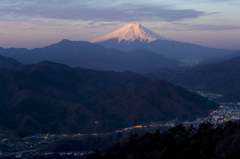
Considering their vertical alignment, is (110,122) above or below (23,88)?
below

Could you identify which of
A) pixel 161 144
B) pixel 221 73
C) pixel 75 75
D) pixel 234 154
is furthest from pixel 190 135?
pixel 221 73

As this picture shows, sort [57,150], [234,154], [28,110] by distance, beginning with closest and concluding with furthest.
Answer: [234,154] → [57,150] → [28,110]

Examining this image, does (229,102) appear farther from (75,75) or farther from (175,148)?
(175,148)

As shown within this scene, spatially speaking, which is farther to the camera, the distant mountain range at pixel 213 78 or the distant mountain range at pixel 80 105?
the distant mountain range at pixel 213 78

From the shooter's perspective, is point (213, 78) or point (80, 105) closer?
point (80, 105)

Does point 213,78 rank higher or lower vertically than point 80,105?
higher

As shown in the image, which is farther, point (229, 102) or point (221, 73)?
point (221, 73)

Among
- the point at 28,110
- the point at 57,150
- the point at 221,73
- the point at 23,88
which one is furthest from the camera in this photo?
the point at 221,73

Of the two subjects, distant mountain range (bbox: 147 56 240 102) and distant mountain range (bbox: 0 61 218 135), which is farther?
distant mountain range (bbox: 147 56 240 102)
